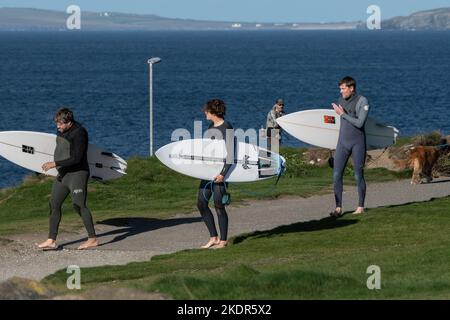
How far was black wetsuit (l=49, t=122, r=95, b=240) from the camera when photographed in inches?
636

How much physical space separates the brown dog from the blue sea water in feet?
73.5

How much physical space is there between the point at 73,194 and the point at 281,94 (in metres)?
80.6

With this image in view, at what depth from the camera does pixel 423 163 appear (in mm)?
23750

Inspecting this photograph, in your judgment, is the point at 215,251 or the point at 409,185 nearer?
the point at 215,251

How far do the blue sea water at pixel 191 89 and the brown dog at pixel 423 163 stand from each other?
22389 mm

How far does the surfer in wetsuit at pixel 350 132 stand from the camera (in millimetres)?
17484

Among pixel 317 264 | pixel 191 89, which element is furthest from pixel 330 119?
pixel 191 89

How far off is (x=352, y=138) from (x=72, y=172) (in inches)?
158

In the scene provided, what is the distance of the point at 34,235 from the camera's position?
17703 mm

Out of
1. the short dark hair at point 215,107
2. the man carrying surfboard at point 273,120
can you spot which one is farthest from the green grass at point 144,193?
the man carrying surfboard at point 273,120

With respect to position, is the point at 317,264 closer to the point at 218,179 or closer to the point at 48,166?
the point at 218,179

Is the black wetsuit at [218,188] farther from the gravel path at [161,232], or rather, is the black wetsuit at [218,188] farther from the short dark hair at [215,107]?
the gravel path at [161,232]
